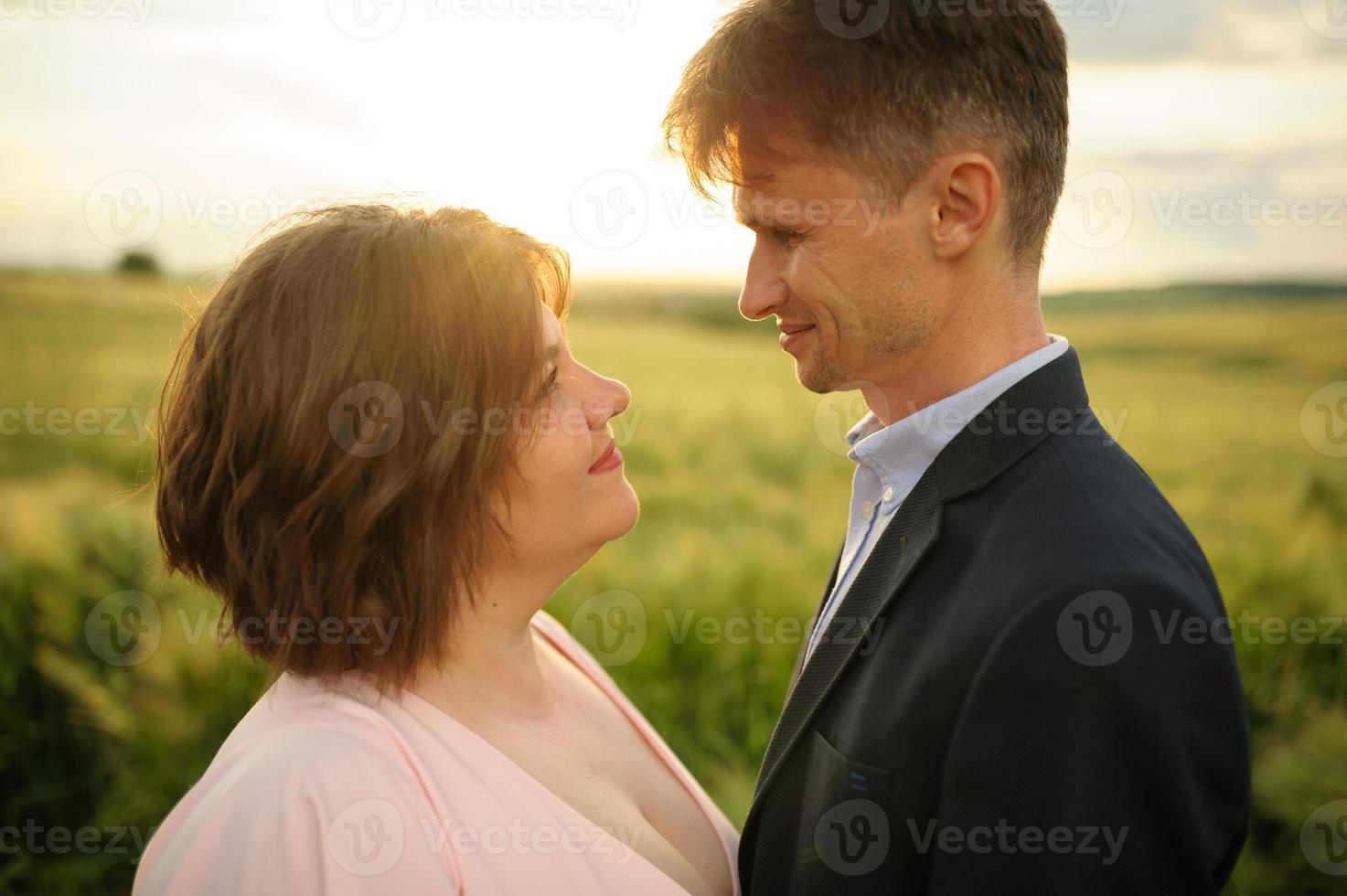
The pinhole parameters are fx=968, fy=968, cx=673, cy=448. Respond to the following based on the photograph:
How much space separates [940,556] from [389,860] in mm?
1168

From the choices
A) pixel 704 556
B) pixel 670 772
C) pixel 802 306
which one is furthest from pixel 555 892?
pixel 704 556

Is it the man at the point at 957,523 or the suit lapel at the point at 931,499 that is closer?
the man at the point at 957,523

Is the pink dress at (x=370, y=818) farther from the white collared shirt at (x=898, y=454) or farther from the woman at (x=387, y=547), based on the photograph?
the white collared shirt at (x=898, y=454)

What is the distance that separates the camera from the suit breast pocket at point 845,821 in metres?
1.82

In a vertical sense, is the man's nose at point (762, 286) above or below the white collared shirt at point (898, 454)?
above

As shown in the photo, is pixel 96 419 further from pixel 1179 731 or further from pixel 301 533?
pixel 1179 731

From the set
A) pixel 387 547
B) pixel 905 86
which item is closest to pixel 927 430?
pixel 905 86
